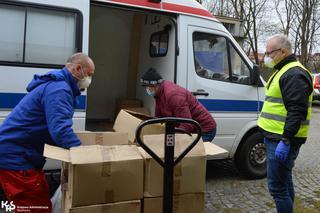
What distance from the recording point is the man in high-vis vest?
11.0ft

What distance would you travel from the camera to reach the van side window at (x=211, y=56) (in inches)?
210

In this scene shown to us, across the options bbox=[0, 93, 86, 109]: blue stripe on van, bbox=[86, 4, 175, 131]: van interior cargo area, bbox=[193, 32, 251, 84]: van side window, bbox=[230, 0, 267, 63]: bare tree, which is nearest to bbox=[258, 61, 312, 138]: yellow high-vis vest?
bbox=[193, 32, 251, 84]: van side window

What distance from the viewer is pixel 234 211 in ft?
15.3

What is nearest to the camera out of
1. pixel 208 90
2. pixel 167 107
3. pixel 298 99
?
pixel 298 99

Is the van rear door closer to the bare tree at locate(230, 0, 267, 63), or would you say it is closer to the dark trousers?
the dark trousers

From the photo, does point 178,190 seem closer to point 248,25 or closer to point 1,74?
point 1,74

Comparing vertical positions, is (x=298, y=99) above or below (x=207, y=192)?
above

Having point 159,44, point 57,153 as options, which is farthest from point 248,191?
point 57,153

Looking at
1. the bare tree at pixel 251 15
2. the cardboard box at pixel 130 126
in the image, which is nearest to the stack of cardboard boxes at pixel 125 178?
the cardboard box at pixel 130 126

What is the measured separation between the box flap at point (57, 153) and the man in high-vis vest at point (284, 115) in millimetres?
1825

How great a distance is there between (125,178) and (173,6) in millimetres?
3143

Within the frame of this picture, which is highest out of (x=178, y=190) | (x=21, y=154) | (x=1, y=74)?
(x=1, y=74)

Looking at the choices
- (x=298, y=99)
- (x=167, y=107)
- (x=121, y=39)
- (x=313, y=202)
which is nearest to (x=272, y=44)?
(x=298, y=99)

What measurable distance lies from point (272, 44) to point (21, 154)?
2.33 metres
